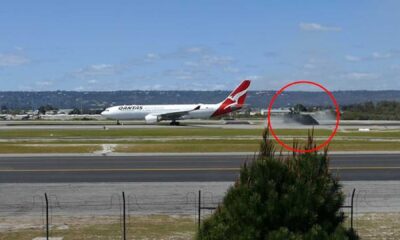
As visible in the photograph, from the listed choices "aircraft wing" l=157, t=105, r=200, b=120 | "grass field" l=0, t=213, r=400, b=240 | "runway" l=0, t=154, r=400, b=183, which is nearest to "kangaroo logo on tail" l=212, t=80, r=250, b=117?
"aircraft wing" l=157, t=105, r=200, b=120

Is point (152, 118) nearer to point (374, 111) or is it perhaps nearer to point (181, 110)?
point (181, 110)

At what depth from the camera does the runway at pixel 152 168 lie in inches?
1152

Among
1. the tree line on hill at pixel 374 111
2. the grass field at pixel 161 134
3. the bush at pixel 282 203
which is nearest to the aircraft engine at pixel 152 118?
the grass field at pixel 161 134

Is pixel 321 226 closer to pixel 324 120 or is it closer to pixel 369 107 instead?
pixel 324 120

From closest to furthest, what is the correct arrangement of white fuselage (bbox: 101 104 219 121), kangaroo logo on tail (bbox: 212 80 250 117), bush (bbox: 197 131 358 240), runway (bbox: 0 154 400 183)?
bush (bbox: 197 131 358 240) → runway (bbox: 0 154 400 183) → kangaroo logo on tail (bbox: 212 80 250 117) → white fuselage (bbox: 101 104 219 121)

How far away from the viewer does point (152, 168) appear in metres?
33.7

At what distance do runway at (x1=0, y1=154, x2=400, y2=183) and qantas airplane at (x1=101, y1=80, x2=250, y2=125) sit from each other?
160 feet

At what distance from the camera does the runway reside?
96.0 feet

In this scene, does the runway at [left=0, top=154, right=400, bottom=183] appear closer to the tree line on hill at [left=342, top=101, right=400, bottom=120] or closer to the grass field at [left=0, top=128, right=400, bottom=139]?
the grass field at [left=0, top=128, right=400, bottom=139]

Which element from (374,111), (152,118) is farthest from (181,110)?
(374,111)

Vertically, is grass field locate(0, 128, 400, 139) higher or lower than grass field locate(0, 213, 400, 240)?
higher

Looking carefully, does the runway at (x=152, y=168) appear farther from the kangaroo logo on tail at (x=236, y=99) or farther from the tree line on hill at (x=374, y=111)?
the tree line on hill at (x=374, y=111)

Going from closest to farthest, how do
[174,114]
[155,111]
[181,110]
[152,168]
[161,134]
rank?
[152,168]
[161,134]
[174,114]
[181,110]
[155,111]

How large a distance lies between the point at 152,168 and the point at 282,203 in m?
24.7
